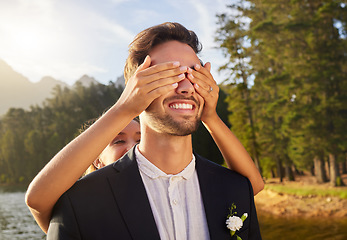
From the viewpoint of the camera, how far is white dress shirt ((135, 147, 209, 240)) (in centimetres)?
247

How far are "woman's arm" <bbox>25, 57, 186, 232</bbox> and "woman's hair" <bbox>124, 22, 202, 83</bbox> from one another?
465 millimetres

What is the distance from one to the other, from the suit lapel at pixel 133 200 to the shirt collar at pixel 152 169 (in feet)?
0.19

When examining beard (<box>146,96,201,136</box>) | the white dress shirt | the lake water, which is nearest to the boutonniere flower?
the white dress shirt

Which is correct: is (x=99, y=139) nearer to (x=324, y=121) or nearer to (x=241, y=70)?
(x=324, y=121)

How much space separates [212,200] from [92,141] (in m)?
1.00

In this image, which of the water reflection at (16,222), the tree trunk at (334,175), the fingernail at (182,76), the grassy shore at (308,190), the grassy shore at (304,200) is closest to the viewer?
the fingernail at (182,76)

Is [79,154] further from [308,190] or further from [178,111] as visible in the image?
[308,190]

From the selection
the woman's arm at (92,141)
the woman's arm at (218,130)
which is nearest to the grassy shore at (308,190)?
the woman's arm at (218,130)

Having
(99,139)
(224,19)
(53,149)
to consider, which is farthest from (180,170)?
(53,149)

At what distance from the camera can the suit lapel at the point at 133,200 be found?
2326 millimetres

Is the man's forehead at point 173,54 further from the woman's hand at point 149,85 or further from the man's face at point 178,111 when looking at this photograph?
the woman's hand at point 149,85

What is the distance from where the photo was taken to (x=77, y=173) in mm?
2285

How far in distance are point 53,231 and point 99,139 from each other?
643 mm

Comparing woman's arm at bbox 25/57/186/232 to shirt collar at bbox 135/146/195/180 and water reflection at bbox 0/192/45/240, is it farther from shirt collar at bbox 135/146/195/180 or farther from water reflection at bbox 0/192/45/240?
water reflection at bbox 0/192/45/240
